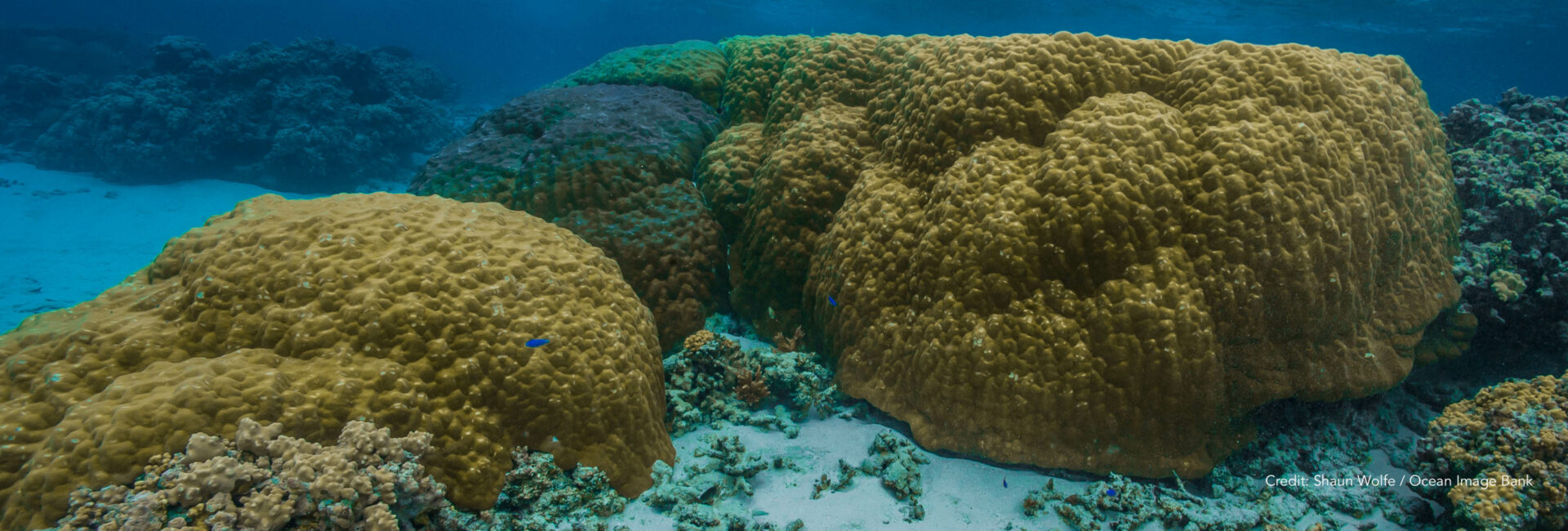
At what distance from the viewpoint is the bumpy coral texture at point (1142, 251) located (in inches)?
139

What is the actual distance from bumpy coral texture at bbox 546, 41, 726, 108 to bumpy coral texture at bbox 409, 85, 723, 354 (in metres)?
0.76

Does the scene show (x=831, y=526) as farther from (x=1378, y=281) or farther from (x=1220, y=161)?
(x=1378, y=281)

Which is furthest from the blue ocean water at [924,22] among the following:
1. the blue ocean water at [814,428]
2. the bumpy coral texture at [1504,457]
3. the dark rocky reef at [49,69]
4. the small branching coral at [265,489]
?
the small branching coral at [265,489]

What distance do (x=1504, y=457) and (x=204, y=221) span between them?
17581 millimetres

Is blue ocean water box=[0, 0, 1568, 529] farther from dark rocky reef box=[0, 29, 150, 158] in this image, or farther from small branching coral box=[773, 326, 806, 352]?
dark rocky reef box=[0, 29, 150, 158]

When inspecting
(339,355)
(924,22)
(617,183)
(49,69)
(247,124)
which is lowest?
(339,355)

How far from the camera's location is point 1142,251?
362 centimetres

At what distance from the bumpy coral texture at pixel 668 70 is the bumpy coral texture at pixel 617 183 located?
0.76m

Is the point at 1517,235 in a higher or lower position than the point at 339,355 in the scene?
higher

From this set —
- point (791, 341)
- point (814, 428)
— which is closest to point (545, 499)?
point (814, 428)

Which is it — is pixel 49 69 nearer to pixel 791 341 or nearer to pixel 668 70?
pixel 668 70

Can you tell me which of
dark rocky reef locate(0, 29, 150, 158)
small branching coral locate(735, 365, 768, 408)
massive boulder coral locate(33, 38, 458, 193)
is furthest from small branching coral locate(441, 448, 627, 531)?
dark rocky reef locate(0, 29, 150, 158)

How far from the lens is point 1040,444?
364 centimetres

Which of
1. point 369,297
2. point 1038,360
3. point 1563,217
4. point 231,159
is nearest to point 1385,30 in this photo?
point 1563,217
